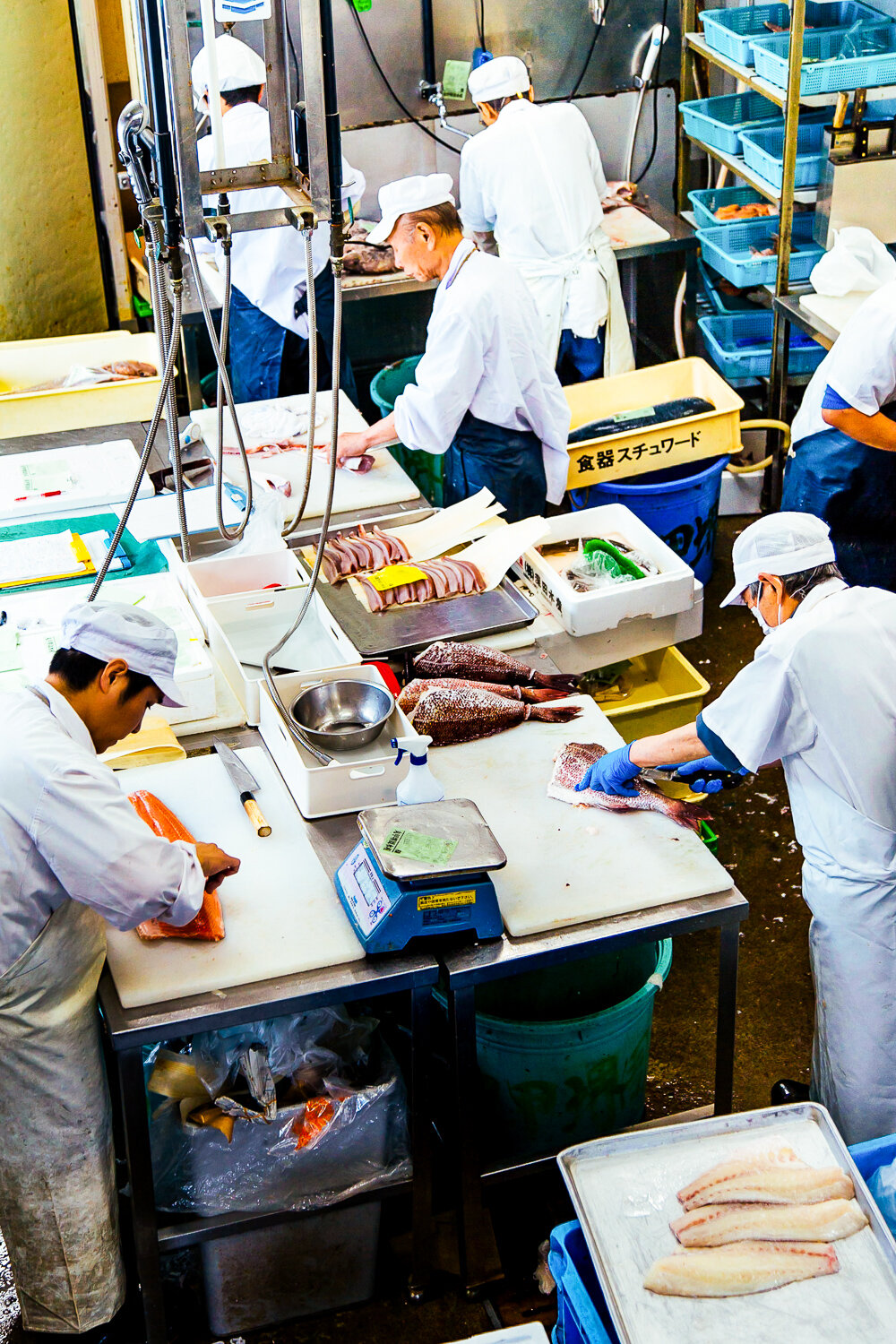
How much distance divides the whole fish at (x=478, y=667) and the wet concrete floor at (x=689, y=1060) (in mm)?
1009

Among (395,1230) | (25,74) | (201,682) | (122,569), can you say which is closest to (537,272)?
(25,74)

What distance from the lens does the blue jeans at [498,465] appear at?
441cm

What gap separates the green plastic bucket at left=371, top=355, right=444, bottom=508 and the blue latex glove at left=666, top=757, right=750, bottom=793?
8.29ft

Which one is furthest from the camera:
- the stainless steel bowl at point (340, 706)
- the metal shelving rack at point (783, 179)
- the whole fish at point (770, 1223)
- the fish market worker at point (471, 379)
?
the metal shelving rack at point (783, 179)

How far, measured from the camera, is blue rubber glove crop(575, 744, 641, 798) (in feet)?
9.11

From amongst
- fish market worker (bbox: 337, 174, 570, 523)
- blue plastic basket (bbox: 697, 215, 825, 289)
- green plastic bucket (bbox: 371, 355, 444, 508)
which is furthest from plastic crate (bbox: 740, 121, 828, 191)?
fish market worker (bbox: 337, 174, 570, 523)

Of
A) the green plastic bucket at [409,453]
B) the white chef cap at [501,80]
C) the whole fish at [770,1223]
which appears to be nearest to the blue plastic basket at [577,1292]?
the whole fish at [770,1223]

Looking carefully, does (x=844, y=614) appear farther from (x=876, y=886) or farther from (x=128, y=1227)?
(x=128, y=1227)

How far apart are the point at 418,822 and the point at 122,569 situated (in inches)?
63.8

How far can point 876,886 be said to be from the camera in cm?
265

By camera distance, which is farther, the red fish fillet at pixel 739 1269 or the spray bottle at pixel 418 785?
the spray bottle at pixel 418 785

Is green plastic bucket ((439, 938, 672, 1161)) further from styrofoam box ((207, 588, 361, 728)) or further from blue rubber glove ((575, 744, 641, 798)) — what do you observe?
styrofoam box ((207, 588, 361, 728))

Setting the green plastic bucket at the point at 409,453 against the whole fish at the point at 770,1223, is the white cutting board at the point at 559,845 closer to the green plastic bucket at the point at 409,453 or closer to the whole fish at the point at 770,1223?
the whole fish at the point at 770,1223

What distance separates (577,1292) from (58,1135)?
0.99 meters
